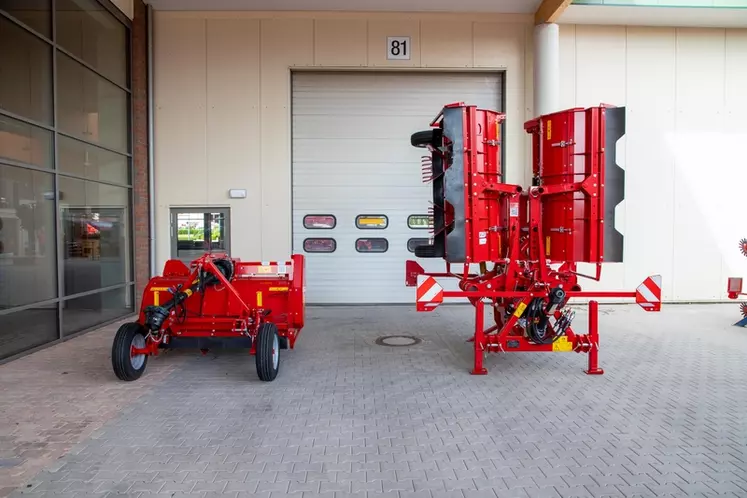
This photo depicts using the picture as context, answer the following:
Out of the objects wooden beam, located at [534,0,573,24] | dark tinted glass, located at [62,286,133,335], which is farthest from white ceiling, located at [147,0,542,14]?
dark tinted glass, located at [62,286,133,335]

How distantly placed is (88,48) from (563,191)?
815 cm

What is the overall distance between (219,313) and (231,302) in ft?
0.74

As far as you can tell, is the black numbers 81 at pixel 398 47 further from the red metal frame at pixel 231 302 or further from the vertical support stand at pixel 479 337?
the vertical support stand at pixel 479 337

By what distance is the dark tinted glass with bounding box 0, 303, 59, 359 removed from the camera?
20.8 ft

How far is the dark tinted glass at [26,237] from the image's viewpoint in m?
6.18

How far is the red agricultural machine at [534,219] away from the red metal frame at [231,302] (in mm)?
1669

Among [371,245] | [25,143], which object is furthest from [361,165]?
[25,143]

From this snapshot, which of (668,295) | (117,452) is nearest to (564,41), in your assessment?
(668,295)

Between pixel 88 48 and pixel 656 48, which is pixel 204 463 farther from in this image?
pixel 656 48

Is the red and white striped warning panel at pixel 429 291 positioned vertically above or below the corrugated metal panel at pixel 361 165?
below

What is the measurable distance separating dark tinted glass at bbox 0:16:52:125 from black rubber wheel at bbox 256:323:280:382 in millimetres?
4729

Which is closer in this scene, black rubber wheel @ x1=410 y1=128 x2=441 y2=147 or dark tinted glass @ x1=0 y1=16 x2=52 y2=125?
black rubber wheel @ x1=410 y1=128 x2=441 y2=147

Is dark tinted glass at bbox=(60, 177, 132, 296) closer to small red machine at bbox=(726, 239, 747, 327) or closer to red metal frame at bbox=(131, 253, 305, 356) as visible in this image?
red metal frame at bbox=(131, 253, 305, 356)

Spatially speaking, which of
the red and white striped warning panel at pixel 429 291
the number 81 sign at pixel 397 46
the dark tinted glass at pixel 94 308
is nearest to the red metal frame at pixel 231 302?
the red and white striped warning panel at pixel 429 291
